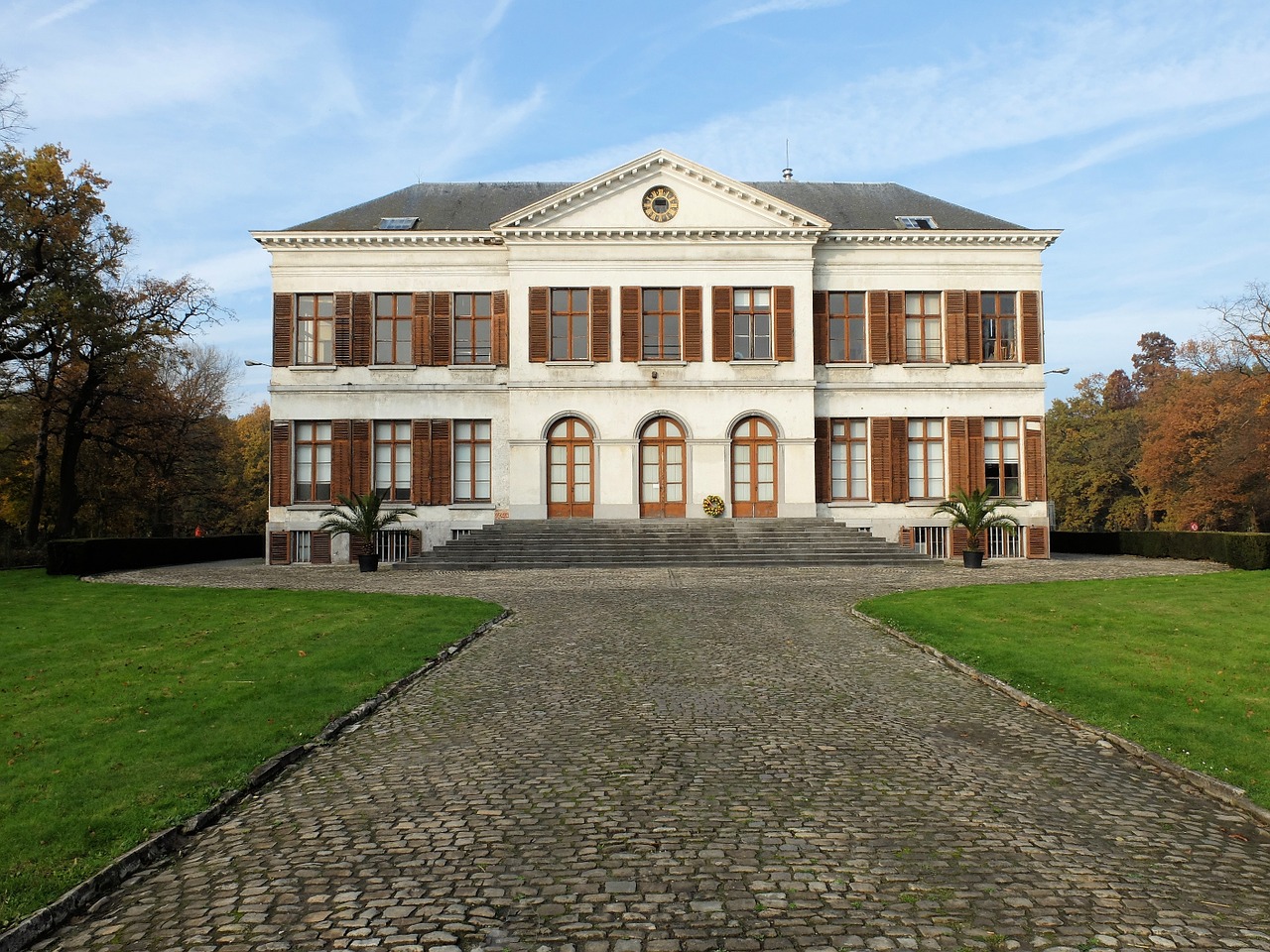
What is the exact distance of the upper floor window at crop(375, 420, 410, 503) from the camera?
28.5m

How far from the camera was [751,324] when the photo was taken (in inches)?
1122

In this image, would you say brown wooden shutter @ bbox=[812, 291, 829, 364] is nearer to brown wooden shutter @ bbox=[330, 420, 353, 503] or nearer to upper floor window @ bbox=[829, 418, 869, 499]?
upper floor window @ bbox=[829, 418, 869, 499]

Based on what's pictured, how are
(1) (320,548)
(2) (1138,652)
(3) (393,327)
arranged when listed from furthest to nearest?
(3) (393,327), (1) (320,548), (2) (1138,652)

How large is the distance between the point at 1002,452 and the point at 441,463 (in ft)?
58.7

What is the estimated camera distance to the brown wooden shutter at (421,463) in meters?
28.2

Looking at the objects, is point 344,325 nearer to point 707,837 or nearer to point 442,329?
point 442,329

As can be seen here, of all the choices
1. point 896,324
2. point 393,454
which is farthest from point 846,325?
point 393,454

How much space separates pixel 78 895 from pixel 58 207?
1140 inches

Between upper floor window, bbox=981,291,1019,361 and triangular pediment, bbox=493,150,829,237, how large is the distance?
620 centimetres

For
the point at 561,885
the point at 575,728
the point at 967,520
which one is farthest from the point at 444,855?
the point at 967,520

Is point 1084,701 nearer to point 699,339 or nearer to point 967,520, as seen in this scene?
point 967,520

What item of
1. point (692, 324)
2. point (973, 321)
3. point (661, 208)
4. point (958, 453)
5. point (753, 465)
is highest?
point (661, 208)

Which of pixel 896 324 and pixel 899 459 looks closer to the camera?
pixel 899 459

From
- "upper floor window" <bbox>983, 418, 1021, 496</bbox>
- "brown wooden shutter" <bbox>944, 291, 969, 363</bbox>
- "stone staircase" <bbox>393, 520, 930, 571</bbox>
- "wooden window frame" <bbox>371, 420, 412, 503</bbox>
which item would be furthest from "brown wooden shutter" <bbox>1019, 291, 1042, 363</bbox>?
"wooden window frame" <bbox>371, 420, 412, 503</bbox>
